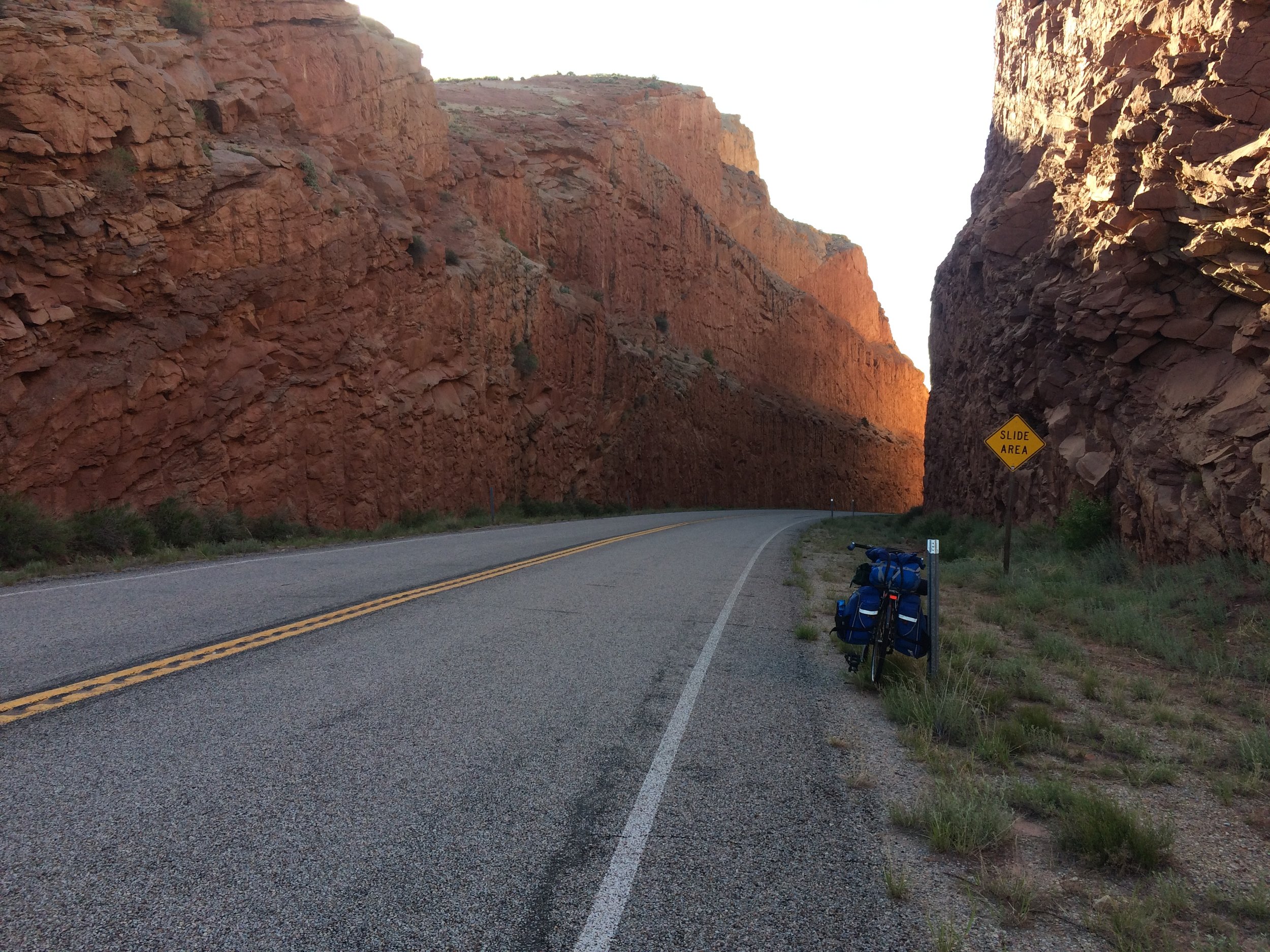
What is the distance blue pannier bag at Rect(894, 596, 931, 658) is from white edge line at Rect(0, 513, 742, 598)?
30.1ft

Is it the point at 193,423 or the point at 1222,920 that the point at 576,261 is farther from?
the point at 1222,920

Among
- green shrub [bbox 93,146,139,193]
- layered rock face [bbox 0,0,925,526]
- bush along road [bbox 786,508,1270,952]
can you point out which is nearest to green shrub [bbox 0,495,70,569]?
layered rock face [bbox 0,0,925,526]

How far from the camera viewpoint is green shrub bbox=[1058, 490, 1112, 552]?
13930 millimetres

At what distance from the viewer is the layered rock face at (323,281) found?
15711 millimetres

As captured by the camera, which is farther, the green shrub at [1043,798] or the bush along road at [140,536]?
the bush along road at [140,536]

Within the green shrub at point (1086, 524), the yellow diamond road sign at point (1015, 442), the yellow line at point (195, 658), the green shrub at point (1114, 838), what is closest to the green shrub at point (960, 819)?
the green shrub at point (1114, 838)

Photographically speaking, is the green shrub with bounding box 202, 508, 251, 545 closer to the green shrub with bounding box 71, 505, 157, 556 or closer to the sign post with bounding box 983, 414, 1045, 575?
the green shrub with bounding box 71, 505, 157, 556

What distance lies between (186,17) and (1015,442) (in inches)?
917

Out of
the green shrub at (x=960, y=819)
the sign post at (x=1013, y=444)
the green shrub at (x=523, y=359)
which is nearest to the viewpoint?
the green shrub at (x=960, y=819)

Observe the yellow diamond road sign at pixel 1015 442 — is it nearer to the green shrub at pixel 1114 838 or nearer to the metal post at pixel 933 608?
the metal post at pixel 933 608

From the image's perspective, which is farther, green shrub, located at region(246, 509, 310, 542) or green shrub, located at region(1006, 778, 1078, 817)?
green shrub, located at region(246, 509, 310, 542)

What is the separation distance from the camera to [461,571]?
458 inches

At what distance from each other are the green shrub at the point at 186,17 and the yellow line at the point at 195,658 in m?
19.8

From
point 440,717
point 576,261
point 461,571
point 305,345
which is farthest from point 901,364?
point 440,717
